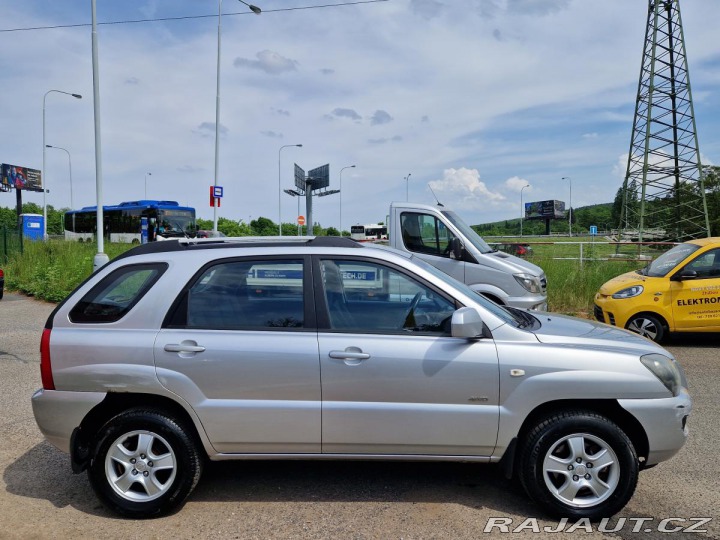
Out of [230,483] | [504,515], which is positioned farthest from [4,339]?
[504,515]

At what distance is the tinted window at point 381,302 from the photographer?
3.55 meters

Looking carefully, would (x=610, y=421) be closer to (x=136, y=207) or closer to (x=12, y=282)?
(x=12, y=282)

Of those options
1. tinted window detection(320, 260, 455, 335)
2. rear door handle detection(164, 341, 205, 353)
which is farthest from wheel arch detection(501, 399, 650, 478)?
rear door handle detection(164, 341, 205, 353)

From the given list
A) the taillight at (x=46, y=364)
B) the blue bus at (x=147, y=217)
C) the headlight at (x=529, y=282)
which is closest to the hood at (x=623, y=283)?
the headlight at (x=529, y=282)

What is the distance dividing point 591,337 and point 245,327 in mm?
2235

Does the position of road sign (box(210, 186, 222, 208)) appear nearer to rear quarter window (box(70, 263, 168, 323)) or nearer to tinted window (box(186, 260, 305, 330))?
rear quarter window (box(70, 263, 168, 323))

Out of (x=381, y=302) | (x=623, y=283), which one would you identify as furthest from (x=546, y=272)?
(x=381, y=302)

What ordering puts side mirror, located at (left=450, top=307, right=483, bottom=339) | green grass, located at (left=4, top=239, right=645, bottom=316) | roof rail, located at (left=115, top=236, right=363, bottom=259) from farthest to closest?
1. green grass, located at (left=4, top=239, right=645, bottom=316)
2. roof rail, located at (left=115, top=236, right=363, bottom=259)
3. side mirror, located at (left=450, top=307, right=483, bottom=339)

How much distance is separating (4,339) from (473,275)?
8015mm

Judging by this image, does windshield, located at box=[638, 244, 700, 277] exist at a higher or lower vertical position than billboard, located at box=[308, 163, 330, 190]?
lower

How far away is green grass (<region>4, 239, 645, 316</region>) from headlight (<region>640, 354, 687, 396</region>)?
8.63 metres

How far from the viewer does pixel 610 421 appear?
11.0 feet

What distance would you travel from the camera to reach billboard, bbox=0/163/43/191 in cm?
5096

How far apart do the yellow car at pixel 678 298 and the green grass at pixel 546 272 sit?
3.04m
